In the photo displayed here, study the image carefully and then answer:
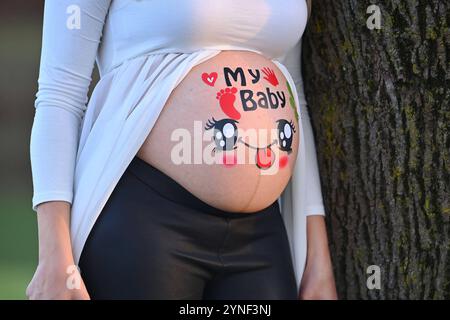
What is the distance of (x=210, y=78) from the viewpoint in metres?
1.73

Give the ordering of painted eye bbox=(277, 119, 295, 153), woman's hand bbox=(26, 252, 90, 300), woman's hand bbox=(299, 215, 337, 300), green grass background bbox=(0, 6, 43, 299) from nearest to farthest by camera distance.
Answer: woman's hand bbox=(26, 252, 90, 300) → painted eye bbox=(277, 119, 295, 153) → woman's hand bbox=(299, 215, 337, 300) → green grass background bbox=(0, 6, 43, 299)

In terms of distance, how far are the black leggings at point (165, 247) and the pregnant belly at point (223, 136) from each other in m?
0.03

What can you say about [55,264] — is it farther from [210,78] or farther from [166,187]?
[210,78]

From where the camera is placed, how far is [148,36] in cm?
174

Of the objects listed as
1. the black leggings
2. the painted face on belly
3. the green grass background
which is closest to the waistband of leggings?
the black leggings

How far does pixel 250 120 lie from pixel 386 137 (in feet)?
1.72

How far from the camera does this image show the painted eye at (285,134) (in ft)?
5.83

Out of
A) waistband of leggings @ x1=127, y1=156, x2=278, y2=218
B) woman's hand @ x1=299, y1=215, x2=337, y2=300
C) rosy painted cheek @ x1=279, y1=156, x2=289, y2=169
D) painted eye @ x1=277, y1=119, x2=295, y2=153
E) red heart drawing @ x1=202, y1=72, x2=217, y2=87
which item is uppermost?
red heart drawing @ x1=202, y1=72, x2=217, y2=87

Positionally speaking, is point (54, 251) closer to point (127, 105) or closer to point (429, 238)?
point (127, 105)

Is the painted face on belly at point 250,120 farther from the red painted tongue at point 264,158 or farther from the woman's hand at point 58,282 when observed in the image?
the woman's hand at point 58,282

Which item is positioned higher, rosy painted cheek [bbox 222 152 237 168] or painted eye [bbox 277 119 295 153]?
painted eye [bbox 277 119 295 153]

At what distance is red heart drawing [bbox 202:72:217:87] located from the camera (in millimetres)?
1725

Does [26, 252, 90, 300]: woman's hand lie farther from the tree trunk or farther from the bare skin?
the tree trunk

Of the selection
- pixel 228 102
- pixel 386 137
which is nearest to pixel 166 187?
pixel 228 102
